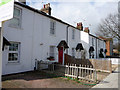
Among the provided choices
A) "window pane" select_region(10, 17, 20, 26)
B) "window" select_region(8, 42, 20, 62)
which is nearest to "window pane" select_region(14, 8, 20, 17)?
"window pane" select_region(10, 17, 20, 26)

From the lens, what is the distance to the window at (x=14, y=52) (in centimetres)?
838

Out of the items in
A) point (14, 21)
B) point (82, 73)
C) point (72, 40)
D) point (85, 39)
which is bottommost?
point (82, 73)

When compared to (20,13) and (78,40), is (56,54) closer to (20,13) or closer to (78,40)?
(20,13)

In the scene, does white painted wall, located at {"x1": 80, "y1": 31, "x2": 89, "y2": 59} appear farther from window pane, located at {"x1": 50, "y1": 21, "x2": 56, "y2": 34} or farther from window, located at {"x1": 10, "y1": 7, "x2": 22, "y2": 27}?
window, located at {"x1": 10, "y1": 7, "x2": 22, "y2": 27}

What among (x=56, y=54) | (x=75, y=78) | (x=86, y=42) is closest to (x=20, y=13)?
(x=56, y=54)

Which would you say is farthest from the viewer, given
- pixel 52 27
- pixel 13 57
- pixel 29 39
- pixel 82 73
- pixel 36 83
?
pixel 52 27

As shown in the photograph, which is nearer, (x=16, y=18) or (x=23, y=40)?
(x=16, y=18)

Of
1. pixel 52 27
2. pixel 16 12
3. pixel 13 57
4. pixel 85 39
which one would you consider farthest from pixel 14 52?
pixel 85 39

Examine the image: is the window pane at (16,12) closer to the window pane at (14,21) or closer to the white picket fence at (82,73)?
the window pane at (14,21)

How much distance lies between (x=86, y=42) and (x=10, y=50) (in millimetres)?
15434

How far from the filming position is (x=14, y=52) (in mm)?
8625

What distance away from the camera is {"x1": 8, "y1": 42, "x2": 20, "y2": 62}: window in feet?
27.5

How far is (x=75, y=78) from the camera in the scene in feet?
24.2

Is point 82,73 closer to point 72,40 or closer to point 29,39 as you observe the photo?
point 29,39
